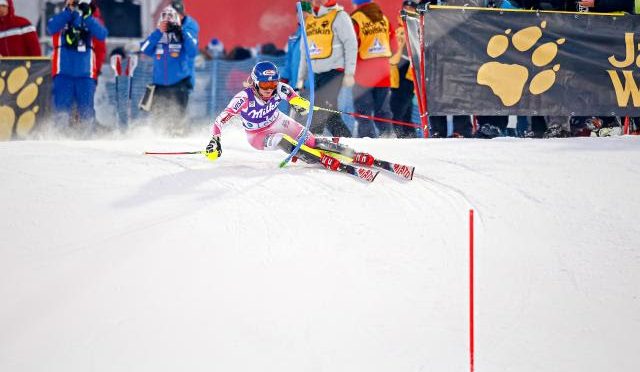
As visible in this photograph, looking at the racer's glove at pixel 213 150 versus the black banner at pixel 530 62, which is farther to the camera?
the black banner at pixel 530 62

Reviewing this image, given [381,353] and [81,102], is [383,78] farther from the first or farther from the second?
[381,353]

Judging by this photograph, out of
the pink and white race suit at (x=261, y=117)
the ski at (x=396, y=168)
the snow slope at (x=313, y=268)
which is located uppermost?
the pink and white race suit at (x=261, y=117)

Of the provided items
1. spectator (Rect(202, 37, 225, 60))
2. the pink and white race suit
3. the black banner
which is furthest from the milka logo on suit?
spectator (Rect(202, 37, 225, 60))

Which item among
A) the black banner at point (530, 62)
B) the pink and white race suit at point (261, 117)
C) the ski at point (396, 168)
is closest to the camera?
the ski at point (396, 168)

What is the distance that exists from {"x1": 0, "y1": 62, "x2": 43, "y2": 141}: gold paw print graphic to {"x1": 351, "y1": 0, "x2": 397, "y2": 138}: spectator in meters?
3.70

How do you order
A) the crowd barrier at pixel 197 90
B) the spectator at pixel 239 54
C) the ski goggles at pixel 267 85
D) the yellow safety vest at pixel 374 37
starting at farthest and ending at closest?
the spectator at pixel 239 54 < the crowd barrier at pixel 197 90 < the yellow safety vest at pixel 374 37 < the ski goggles at pixel 267 85

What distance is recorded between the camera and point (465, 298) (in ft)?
17.5

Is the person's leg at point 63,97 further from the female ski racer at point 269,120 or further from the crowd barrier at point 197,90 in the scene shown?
the female ski racer at point 269,120

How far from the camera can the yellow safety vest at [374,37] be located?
9859 mm

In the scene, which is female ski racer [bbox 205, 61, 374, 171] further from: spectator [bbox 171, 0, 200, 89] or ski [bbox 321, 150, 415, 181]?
spectator [bbox 171, 0, 200, 89]

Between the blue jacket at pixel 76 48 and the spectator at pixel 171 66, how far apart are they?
56 cm

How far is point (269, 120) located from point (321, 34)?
187 centimetres

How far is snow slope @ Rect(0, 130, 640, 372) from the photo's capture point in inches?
191

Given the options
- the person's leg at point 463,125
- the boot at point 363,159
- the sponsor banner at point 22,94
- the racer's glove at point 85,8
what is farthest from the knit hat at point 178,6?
the boot at point 363,159
